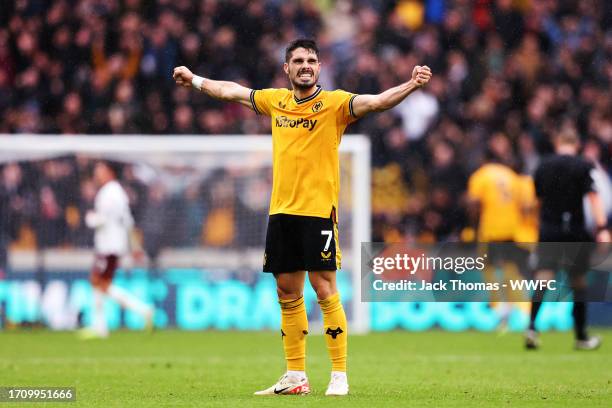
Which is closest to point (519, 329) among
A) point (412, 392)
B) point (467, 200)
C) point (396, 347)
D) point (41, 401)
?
point (467, 200)

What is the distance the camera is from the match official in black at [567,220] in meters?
13.3

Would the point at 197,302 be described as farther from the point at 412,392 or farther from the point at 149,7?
the point at 412,392

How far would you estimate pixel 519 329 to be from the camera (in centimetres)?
1717

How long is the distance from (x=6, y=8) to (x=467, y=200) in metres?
8.98

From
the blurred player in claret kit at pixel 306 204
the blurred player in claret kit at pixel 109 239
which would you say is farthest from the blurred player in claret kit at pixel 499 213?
the blurred player in claret kit at pixel 306 204

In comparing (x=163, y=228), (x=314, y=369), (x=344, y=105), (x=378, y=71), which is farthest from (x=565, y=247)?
(x=378, y=71)

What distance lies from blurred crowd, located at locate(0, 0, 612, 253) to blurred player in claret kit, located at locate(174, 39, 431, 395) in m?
9.76

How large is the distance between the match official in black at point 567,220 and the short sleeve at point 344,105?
544cm

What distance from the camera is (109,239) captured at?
16.1 m

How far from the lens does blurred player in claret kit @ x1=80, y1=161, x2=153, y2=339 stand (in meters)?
16.0

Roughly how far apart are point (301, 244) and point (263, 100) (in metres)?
1.04

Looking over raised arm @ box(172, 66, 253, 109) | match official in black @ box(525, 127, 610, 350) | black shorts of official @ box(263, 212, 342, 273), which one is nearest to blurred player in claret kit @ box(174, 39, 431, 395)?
black shorts of official @ box(263, 212, 342, 273)

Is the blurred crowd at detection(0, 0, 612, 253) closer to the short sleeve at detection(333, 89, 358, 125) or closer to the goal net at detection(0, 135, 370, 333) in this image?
the goal net at detection(0, 135, 370, 333)

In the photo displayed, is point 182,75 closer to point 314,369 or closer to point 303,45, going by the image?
point 303,45
